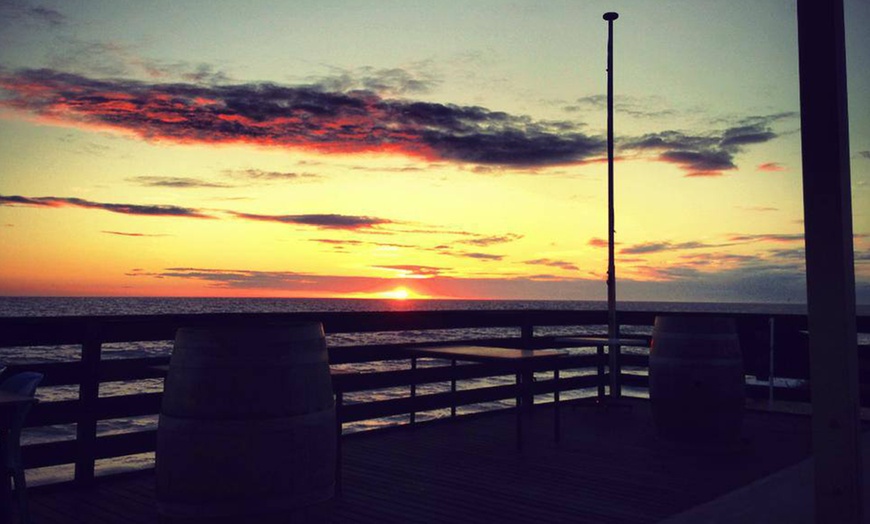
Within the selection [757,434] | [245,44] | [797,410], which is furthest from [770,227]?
[245,44]

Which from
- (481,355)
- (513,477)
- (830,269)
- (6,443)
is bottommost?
(513,477)

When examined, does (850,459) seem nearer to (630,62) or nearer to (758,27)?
(758,27)

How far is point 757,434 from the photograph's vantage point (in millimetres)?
6750

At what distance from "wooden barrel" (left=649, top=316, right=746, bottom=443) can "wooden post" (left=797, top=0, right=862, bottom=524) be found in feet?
10.3

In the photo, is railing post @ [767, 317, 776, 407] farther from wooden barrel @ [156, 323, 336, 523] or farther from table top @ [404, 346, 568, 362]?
wooden barrel @ [156, 323, 336, 523]

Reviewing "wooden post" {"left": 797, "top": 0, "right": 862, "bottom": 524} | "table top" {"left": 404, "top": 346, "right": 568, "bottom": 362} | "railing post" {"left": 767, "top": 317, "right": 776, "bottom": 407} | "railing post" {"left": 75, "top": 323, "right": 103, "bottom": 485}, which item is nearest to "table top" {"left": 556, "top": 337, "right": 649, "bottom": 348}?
"railing post" {"left": 767, "top": 317, "right": 776, "bottom": 407}

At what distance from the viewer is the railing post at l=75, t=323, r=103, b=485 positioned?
472 cm

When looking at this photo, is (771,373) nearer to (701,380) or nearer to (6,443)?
(701,380)

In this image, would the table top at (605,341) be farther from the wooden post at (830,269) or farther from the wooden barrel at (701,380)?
the wooden post at (830,269)

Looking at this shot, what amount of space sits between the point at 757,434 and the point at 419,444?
3.32 m

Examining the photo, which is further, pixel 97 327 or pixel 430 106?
pixel 430 106

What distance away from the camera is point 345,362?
6.48 meters

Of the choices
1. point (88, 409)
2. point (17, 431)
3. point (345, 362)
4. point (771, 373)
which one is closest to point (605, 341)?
point (771, 373)

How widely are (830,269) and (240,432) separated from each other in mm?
2427
